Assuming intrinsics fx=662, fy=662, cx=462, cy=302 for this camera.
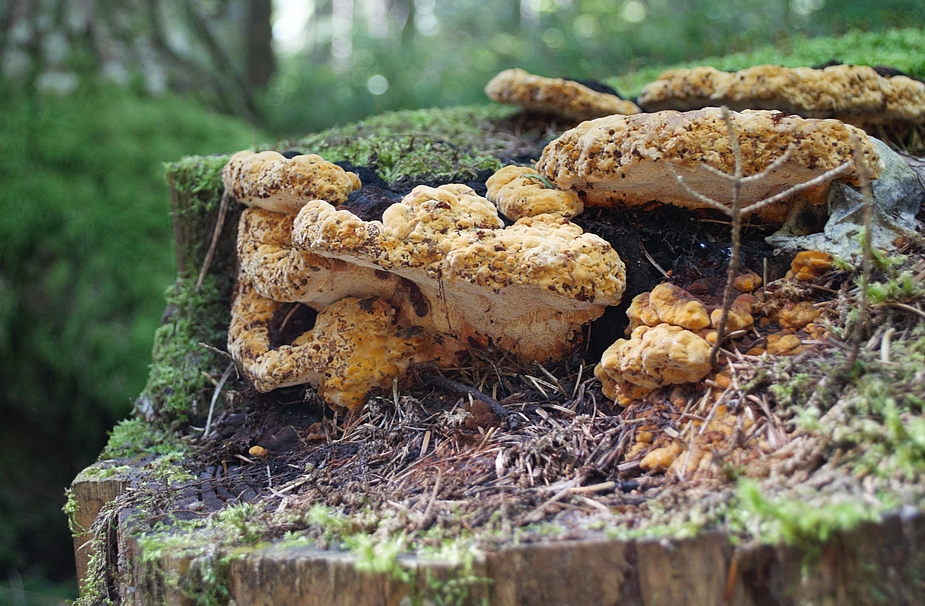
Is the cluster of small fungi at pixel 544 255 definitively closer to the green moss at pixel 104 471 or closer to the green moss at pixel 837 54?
the green moss at pixel 104 471

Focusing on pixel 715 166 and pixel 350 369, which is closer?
pixel 715 166

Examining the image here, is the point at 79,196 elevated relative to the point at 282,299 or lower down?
elevated

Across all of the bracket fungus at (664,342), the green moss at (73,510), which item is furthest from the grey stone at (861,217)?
the green moss at (73,510)

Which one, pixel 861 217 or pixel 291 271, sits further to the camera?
pixel 291 271

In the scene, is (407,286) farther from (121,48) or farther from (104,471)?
(121,48)

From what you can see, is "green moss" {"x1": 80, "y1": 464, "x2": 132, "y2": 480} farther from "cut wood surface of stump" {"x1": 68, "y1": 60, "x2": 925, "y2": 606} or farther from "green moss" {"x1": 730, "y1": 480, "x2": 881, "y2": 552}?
"green moss" {"x1": 730, "y1": 480, "x2": 881, "y2": 552}

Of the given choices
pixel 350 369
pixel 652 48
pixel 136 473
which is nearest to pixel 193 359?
pixel 136 473

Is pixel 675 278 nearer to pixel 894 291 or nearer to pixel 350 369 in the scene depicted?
pixel 894 291

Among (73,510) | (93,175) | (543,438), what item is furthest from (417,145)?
(93,175)
